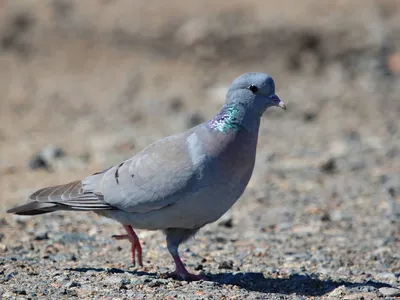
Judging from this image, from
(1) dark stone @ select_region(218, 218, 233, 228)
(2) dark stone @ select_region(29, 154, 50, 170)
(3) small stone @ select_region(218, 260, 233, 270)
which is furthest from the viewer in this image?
(2) dark stone @ select_region(29, 154, 50, 170)

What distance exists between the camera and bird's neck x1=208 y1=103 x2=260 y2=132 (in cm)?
556

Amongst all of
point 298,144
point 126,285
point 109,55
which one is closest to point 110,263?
point 126,285

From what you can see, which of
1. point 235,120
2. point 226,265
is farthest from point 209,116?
point 235,120

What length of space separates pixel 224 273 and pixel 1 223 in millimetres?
2417

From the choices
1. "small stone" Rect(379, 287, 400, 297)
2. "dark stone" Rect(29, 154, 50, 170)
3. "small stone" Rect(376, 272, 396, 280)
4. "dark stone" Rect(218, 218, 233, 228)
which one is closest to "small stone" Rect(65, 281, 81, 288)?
"small stone" Rect(379, 287, 400, 297)

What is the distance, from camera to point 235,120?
5566 mm

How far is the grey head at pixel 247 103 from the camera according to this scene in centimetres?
557

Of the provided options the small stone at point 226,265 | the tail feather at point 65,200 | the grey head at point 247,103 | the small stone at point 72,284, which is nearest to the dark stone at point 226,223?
the small stone at point 226,265

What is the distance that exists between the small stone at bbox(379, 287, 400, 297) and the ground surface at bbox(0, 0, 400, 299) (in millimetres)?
20

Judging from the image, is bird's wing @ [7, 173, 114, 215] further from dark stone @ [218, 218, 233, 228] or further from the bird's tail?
dark stone @ [218, 218, 233, 228]

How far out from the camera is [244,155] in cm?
551

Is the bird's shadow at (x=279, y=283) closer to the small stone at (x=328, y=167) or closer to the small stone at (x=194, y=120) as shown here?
the small stone at (x=328, y=167)

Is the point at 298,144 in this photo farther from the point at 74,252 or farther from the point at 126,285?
the point at 126,285

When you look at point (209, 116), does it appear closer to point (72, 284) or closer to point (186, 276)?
point (186, 276)
